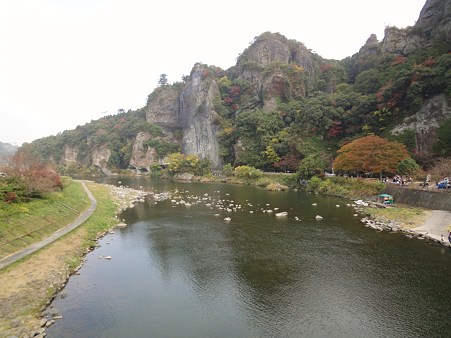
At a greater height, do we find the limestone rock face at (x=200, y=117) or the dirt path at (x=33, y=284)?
the limestone rock face at (x=200, y=117)

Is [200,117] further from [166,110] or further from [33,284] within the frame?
[33,284]

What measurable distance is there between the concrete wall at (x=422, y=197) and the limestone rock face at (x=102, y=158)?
10739 cm

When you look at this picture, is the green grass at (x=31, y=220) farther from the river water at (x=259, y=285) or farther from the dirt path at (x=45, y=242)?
the river water at (x=259, y=285)

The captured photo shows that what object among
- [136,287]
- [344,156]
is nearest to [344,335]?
[136,287]

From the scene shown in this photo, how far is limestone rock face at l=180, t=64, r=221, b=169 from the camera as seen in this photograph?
9750 centimetres

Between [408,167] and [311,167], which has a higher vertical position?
[311,167]

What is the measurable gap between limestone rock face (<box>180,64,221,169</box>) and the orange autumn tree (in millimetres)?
48321

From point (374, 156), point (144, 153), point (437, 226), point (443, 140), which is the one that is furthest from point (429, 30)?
point (144, 153)

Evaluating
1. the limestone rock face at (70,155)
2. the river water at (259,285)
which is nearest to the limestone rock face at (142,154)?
the limestone rock face at (70,155)

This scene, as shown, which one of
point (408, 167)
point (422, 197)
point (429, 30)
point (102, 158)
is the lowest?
point (422, 197)

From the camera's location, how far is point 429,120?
5197cm

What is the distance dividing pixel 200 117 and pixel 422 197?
77.2m

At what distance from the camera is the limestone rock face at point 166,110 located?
117 meters

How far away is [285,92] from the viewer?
93.5 metres
